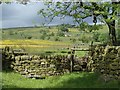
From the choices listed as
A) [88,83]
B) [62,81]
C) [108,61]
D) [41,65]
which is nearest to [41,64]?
[41,65]

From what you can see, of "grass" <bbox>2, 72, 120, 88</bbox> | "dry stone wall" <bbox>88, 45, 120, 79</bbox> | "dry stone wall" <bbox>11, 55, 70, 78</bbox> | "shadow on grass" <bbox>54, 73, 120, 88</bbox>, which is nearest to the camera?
"shadow on grass" <bbox>54, 73, 120, 88</bbox>

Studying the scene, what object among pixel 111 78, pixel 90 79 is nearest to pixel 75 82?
pixel 90 79

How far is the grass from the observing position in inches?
654

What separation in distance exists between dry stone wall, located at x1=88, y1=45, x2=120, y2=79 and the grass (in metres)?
0.66

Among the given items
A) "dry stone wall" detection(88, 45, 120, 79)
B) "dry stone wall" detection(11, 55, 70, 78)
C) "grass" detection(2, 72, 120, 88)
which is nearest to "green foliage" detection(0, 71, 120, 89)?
"grass" detection(2, 72, 120, 88)

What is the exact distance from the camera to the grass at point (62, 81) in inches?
654

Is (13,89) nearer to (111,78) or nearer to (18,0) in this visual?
(111,78)

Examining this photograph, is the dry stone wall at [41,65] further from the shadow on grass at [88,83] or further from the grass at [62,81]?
the shadow on grass at [88,83]

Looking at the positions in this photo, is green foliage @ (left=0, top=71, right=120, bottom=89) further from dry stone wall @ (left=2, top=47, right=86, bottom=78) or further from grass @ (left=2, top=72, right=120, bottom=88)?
dry stone wall @ (left=2, top=47, right=86, bottom=78)

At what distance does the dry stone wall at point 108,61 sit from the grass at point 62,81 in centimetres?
66

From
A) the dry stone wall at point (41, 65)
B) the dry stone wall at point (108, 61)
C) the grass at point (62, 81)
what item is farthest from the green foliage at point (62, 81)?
the dry stone wall at point (41, 65)

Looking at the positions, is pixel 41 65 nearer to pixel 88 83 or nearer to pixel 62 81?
pixel 62 81

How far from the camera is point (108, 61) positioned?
19.0 meters

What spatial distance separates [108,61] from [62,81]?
121 inches
